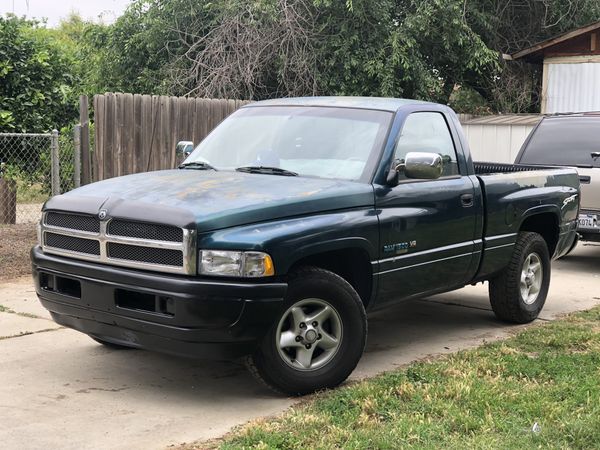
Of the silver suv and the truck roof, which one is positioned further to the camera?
the silver suv

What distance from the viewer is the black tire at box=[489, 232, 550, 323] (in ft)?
23.0

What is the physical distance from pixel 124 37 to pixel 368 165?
→ 13564 mm

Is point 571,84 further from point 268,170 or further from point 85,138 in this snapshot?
point 268,170

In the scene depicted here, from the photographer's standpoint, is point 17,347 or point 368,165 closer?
point 368,165

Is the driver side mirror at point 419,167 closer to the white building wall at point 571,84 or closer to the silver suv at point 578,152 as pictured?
the silver suv at point 578,152

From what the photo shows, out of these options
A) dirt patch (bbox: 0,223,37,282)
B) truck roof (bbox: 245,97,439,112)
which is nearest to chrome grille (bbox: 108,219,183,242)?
truck roof (bbox: 245,97,439,112)

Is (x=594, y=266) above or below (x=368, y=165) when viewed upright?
below

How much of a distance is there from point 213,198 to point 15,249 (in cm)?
556

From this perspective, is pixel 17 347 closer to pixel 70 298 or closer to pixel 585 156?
pixel 70 298

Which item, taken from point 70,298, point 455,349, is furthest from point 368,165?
point 70,298

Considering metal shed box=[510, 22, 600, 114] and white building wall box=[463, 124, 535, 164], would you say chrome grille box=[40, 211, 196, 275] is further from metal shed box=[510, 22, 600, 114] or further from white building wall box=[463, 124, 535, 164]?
metal shed box=[510, 22, 600, 114]

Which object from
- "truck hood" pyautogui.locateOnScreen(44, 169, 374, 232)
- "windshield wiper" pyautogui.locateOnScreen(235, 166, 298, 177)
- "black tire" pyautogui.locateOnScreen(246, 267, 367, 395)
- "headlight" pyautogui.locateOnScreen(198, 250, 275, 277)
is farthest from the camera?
"windshield wiper" pyautogui.locateOnScreen(235, 166, 298, 177)

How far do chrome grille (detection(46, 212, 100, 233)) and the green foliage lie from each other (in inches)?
306

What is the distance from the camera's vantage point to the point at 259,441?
4.15m
